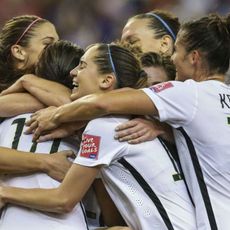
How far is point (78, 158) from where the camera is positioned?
1.57m

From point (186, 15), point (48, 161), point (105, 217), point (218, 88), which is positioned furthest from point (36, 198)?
point (186, 15)

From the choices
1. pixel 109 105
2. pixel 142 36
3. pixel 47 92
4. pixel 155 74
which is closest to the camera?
pixel 109 105

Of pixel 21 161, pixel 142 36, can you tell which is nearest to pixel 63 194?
pixel 21 161

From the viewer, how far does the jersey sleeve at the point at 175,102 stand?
61.4 inches

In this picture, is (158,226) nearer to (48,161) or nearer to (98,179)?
(98,179)

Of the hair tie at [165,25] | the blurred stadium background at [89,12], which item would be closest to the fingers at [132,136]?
the hair tie at [165,25]

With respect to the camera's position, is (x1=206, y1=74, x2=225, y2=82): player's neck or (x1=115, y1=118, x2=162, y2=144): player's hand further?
(x1=206, y1=74, x2=225, y2=82): player's neck

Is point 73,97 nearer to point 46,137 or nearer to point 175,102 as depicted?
point 46,137

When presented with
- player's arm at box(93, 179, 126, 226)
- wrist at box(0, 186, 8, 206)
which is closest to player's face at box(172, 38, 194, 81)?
player's arm at box(93, 179, 126, 226)

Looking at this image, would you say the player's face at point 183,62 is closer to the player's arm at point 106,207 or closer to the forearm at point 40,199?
the player's arm at point 106,207

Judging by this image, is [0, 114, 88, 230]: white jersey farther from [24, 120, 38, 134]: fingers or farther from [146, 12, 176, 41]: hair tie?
[146, 12, 176, 41]: hair tie

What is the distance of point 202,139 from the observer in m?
1.58

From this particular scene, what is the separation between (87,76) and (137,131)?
220 mm

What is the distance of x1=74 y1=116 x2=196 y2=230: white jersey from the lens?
1556 millimetres
